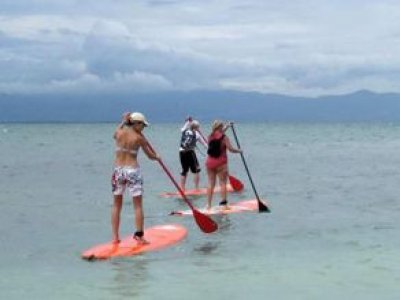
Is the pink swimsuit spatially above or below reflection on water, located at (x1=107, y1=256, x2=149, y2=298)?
above

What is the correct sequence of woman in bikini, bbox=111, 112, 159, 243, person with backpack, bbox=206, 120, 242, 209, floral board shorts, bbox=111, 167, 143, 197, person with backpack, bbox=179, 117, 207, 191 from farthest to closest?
person with backpack, bbox=179, 117, 207, 191, person with backpack, bbox=206, 120, 242, 209, floral board shorts, bbox=111, 167, 143, 197, woman in bikini, bbox=111, 112, 159, 243

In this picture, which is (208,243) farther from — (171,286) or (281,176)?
(281,176)

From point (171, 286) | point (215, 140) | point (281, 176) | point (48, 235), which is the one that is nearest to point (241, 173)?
point (281, 176)

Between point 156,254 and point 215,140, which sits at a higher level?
point 215,140

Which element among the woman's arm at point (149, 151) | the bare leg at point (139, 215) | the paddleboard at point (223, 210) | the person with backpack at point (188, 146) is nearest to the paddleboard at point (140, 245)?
the bare leg at point (139, 215)

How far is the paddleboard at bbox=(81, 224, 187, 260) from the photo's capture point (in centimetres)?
1134

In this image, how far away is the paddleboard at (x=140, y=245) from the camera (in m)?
11.3

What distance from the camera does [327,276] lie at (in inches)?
392

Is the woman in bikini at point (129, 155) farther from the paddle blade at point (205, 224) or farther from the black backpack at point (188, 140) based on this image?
the black backpack at point (188, 140)

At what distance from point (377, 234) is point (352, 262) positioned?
95.3 inches

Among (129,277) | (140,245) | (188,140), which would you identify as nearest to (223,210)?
(188,140)

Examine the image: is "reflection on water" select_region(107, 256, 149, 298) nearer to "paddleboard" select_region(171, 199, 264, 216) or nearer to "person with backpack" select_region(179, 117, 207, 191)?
"paddleboard" select_region(171, 199, 264, 216)

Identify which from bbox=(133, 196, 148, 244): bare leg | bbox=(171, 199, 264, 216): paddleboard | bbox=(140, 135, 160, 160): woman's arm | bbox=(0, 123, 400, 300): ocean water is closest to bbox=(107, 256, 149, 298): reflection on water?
bbox=(0, 123, 400, 300): ocean water

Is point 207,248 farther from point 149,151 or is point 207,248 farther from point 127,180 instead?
point 149,151
